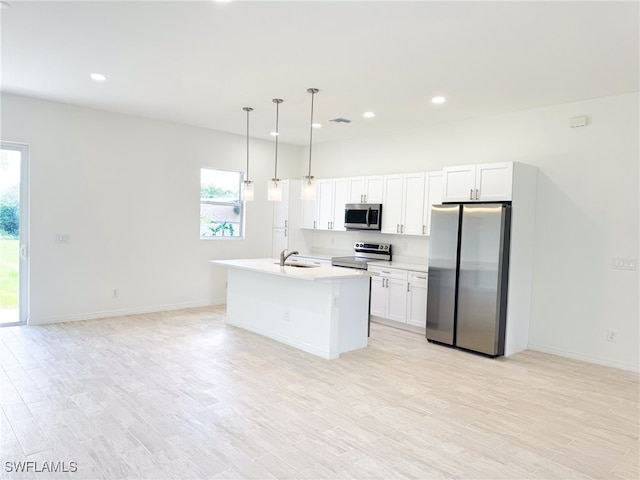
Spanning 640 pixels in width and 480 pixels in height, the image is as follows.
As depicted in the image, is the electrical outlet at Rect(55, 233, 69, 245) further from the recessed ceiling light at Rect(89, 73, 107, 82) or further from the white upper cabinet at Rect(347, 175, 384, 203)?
the white upper cabinet at Rect(347, 175, 384, 203)

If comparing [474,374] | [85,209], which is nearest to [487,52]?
[474,374]

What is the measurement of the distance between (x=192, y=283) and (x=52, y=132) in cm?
285

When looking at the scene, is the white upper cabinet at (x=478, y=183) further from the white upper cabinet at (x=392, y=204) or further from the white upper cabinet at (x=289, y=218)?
the white upper cabinet at (x=289, y=218)

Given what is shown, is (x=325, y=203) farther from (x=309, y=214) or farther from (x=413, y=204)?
(x=413, y=204)

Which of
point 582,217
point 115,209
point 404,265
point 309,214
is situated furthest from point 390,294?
point 115,209

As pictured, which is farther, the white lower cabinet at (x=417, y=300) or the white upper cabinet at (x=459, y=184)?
the white lower cabinet at (x=417, y=300)

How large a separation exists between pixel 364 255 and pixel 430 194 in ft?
5.11

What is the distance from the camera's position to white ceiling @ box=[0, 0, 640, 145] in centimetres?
296

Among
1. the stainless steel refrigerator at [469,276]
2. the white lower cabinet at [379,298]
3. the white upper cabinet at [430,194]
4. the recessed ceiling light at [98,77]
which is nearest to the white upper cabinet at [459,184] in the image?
the stainless steel refrigerator at [469,276]

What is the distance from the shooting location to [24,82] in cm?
474

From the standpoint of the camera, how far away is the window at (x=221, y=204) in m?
7.15

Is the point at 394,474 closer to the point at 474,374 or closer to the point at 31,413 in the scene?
the point at 474,374

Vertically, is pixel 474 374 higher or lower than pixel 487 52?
lower

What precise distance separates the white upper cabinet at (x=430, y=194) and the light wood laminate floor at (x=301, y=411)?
1.72m
